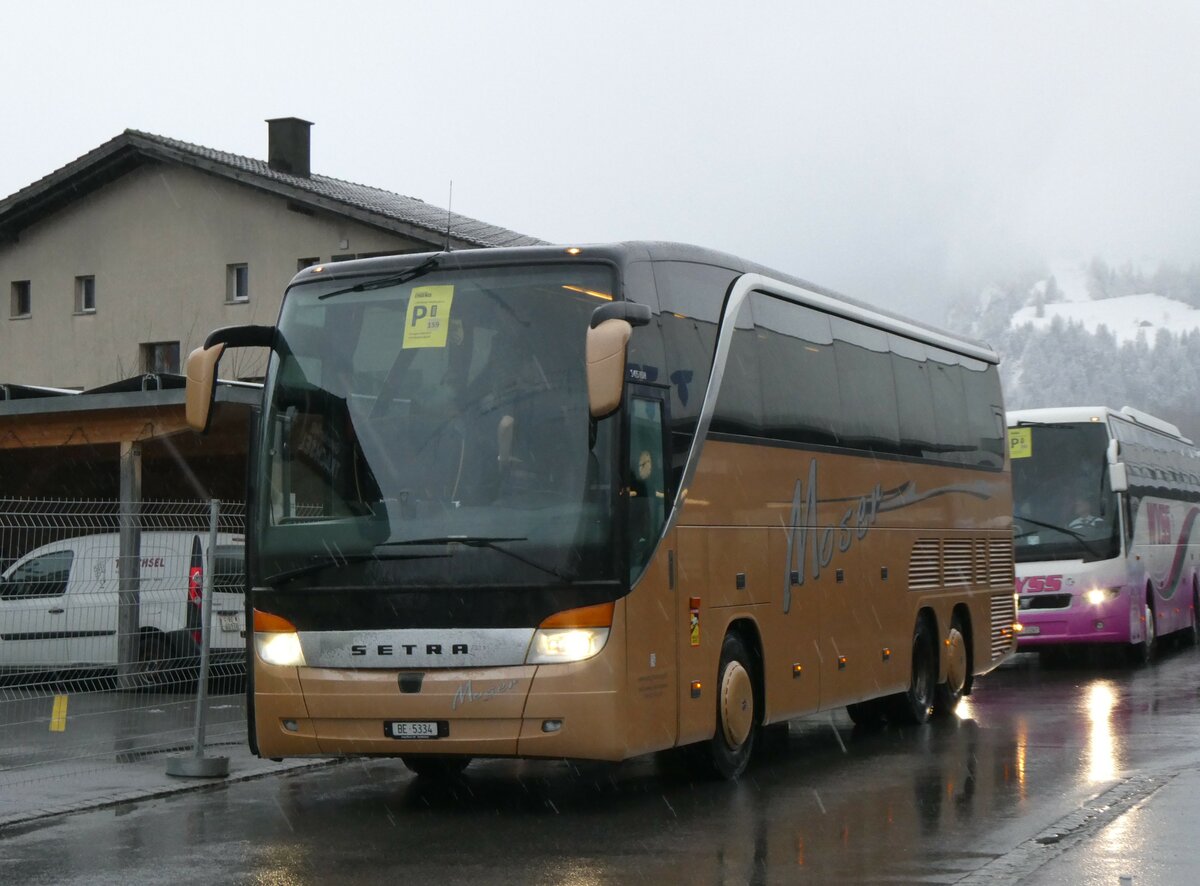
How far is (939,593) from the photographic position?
55.0 ft

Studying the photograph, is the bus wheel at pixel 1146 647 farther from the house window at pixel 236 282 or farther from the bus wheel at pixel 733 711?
the house window at pixel 236 282

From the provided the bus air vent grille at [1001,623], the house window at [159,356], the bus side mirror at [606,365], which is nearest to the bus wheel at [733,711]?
the bus side mirror at [606,365]

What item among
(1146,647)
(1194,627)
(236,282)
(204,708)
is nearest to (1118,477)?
(1146,647)

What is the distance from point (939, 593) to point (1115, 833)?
7.39 metres

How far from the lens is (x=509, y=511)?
1034 cm

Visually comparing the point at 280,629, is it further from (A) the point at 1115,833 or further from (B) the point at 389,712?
(A) the point at 1115,833

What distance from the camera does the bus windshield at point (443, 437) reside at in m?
10.3

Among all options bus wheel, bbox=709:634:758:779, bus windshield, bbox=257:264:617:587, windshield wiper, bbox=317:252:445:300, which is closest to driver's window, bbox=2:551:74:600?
bus windshield, bbox=257:264:617:587

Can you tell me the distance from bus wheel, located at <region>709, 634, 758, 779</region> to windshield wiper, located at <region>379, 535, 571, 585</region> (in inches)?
75.7

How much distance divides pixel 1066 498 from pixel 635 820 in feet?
46.0

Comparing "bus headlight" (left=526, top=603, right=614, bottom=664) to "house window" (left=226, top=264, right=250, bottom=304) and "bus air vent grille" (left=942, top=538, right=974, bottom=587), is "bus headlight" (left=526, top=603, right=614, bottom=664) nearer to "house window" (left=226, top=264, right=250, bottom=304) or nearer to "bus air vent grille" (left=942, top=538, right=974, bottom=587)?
"bus air vent grille" (left=942, top=538, right=974, bottom=587)

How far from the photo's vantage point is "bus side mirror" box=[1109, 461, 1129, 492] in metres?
22.7

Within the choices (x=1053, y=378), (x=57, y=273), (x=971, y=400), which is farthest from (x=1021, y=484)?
(x=1053, y=378)

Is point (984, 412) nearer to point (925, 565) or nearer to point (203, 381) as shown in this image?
point (925, 565)
